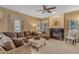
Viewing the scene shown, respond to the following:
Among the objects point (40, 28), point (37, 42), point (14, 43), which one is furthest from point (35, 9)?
point (14, 43)

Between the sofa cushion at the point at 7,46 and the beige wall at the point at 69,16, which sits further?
the beige wall at the point at 69,16

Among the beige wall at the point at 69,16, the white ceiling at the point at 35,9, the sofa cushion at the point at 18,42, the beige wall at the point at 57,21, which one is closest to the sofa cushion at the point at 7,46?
the sofa cushion at the point at 18,42

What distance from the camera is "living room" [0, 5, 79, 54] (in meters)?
2.23

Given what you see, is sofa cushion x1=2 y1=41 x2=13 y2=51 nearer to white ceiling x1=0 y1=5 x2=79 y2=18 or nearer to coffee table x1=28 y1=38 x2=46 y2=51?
coffee table x1=28 y1=38 x2=46 y2=51

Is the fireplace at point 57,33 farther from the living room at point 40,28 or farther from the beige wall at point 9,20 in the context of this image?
the beige wall at point 9,20

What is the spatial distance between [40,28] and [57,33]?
1.61ft

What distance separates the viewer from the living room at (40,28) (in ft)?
7.31

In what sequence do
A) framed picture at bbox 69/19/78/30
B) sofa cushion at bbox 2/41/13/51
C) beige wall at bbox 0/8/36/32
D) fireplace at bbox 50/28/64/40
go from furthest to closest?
fireplace at bbox 50/28/64/40
framed picture at bbox 69/19/78/30
beige wall at bbox 0/8/36/32
sofa cushion at bbox 2/41/13/51

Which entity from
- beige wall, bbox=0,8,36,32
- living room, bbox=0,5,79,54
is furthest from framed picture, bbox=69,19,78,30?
beige wall, bbox=0,8,36,32

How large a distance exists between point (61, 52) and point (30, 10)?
1.28 m

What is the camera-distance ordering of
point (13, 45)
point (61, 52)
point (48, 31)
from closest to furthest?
point (13, 45) < point (61, 52) < point (48, 31)
